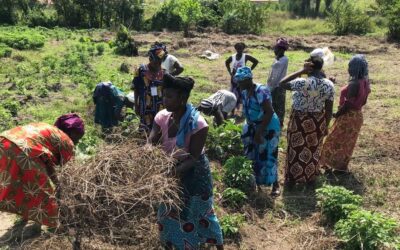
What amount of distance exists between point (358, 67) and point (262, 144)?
4.81ft

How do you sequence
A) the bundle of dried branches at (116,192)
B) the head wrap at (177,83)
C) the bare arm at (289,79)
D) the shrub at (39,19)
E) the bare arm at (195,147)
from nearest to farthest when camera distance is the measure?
1. the bundle of dried branches at (116,192)
2. the head wrap at (177,83)
3. the bare arm at (195,147)
4. the bare arm at (289,79)
5. the shrub at (39,19)

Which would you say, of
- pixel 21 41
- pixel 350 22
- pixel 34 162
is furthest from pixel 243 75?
pixel 350 22

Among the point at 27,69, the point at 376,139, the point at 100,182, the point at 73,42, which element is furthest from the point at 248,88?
the point at 73,42

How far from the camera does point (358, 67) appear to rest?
211 inches

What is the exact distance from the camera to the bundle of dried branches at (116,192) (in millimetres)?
2779

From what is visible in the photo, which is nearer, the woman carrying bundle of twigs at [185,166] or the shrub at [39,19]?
the woman carrying bundle of twigs at [185,166]

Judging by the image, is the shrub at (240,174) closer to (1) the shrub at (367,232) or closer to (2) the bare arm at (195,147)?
(1) the shrub at (367,232)

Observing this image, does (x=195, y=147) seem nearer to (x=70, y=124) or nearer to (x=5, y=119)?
(x=70, y=124)

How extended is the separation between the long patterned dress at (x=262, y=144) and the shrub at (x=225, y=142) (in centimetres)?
83

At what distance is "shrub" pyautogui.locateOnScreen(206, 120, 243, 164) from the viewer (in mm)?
6312

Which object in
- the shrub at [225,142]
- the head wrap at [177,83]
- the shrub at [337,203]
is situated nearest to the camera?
the head wrap at [177,83]

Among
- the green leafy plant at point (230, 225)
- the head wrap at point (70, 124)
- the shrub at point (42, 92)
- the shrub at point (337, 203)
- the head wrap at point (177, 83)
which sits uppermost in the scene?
the head wrap at point (177, 83)

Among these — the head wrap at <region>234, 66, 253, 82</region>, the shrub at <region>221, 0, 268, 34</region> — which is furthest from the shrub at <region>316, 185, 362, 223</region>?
the shrub at <region>221, 0, 268, 34</region>

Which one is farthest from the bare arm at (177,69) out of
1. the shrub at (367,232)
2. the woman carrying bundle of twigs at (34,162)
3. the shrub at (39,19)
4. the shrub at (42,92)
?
the shrub at (39,19)
